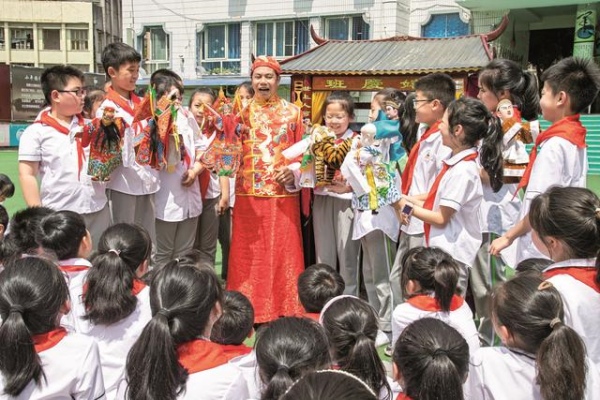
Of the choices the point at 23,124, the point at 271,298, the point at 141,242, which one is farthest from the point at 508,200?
the point at 23,124

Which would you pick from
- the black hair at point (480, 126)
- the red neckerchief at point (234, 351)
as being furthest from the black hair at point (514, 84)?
the red neckerchief at point (234, 351)

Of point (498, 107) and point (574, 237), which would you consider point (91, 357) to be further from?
point (498, 107)

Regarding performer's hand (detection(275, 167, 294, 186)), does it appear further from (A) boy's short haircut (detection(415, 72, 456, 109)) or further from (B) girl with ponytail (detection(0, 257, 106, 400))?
(B) girl with ponytail (detection(0, 257, 106, 400))

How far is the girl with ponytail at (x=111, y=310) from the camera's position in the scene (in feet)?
6.93

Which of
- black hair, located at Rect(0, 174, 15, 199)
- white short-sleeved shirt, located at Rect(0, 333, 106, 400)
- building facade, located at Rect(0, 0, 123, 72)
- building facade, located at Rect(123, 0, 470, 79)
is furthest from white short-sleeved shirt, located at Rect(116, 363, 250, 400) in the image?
building facade, located at Rect(0, 0, 123, 72)

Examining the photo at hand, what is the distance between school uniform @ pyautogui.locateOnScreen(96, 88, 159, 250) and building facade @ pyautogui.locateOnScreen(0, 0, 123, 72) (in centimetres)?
2790

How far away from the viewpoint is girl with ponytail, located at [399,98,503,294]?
274 cm

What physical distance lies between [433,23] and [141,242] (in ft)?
43.0

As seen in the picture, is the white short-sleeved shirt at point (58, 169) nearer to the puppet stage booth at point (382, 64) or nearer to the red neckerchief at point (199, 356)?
the red neckerchief at point (199, 356)

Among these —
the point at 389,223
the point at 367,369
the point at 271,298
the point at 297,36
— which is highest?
the point at 297,36

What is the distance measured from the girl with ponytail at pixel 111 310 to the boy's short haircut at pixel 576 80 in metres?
2.03

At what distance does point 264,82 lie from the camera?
3656 millimetres

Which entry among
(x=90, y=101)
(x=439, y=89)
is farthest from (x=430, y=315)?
(x=90, y=101)

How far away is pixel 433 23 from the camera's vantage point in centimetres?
1411
